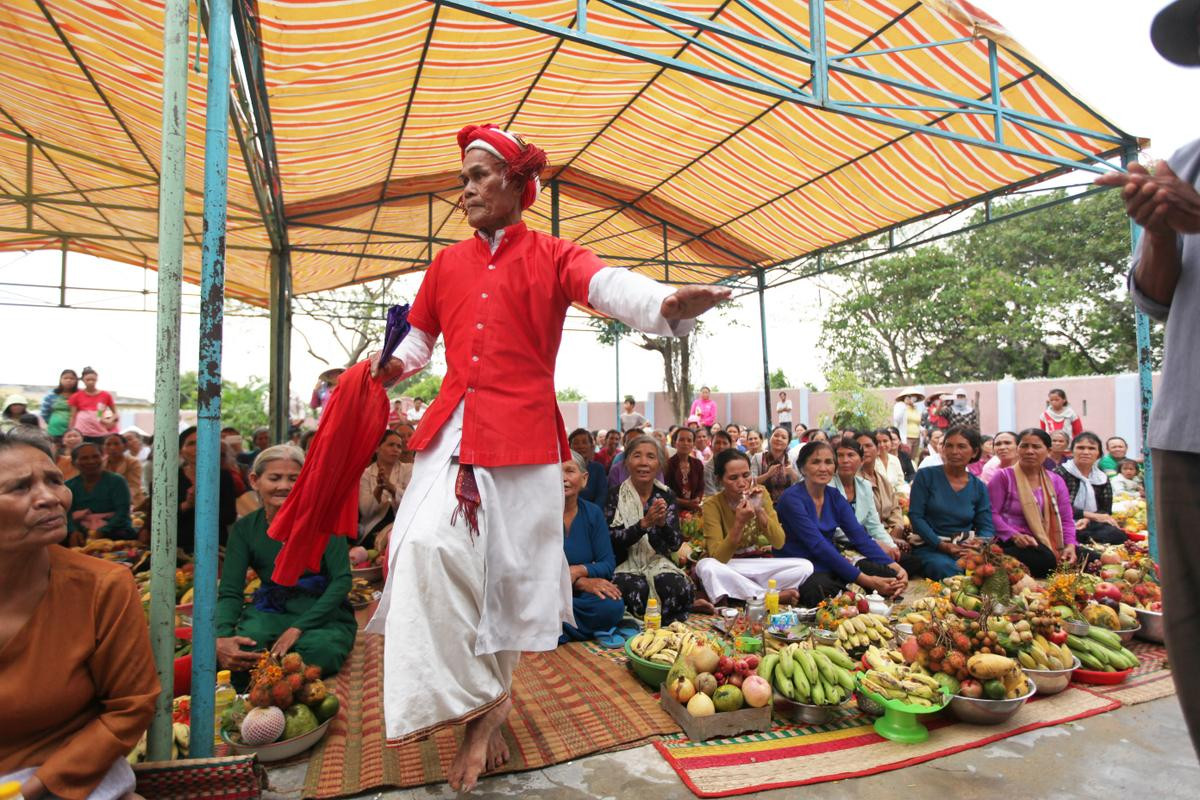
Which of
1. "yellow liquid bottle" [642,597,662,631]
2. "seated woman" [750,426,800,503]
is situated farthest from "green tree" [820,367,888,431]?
"yellow liquid bottle" [642,597,662,631]

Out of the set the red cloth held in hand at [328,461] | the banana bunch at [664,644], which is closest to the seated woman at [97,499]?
the red cloth held in hand at [328,461]

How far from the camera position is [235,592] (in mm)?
3393

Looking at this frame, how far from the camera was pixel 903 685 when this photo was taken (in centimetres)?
301

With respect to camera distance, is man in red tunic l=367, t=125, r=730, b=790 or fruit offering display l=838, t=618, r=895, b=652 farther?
fruit offering display l=838, t=618, r=895, b=652

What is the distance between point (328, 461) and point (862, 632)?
2.95 metres

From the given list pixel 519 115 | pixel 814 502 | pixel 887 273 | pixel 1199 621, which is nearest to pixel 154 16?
pixel 519 115

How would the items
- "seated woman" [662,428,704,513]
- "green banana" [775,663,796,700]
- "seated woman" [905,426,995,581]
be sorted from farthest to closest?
"seated woman" [662,428,704,513] < "seated woman" [905,426,995,581] < "green banana" [775,663,796,700]

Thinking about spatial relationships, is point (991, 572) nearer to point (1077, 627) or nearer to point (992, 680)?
point (1077, 627)

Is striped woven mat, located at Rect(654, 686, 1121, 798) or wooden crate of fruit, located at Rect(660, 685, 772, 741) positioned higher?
wooden crate of fruit, located at Rect(660, 685, 772, 741)

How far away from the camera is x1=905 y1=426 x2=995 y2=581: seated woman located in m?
5.40

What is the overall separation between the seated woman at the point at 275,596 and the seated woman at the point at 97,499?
2.78 m

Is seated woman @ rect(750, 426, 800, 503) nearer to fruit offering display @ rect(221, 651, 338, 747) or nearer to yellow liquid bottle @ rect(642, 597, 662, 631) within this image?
yellow liquid bottle @ rect(642, 597, 662, 631)

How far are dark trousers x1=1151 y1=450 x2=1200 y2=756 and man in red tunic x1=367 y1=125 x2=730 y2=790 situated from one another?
1208 millimetres

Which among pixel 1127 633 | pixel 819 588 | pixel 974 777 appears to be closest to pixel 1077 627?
pixel 1127 633
